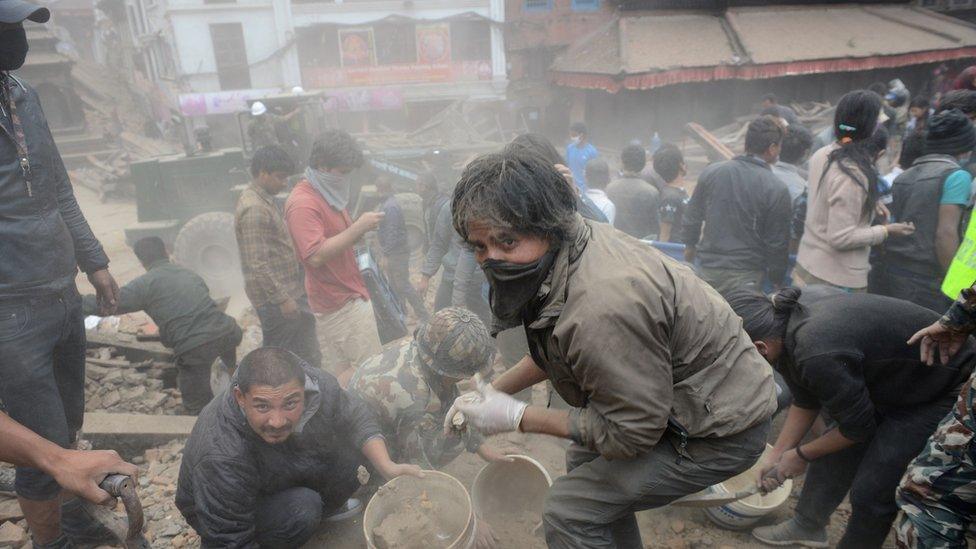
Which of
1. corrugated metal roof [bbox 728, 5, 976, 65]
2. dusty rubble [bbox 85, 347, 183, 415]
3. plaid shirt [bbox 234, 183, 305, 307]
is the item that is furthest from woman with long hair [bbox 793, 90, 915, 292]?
corrugated metal roof [bbox 728, 5, 976, 65]

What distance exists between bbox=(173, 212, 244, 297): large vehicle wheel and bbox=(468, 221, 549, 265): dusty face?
685 centimetres

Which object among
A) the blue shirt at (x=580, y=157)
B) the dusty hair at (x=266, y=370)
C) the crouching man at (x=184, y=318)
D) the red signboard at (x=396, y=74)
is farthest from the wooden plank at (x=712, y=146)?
the red signboard at (x=396, y=74)

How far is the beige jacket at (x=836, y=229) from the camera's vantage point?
3.45m

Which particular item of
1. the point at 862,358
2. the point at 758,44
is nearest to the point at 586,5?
the point at 758,44

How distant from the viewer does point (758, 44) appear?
15.4 meters

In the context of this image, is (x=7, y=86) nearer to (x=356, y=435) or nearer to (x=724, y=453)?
(x=356, y=435)

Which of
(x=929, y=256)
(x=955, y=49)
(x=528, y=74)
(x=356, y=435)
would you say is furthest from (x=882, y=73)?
(x=356, y=435)

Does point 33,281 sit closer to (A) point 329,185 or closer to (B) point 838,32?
(A) point 329,185

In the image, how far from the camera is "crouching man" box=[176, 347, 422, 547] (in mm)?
2377

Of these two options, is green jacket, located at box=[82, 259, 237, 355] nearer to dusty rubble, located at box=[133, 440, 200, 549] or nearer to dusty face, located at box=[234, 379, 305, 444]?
dusty rubble, located at box=[133, 440, 200, 549]

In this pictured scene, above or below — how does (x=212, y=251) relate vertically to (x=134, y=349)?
below

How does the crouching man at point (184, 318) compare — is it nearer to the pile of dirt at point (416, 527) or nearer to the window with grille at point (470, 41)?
the pile of dirt at point (416, 527)

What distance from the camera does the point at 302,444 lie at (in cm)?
272

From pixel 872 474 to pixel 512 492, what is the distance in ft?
5.86
